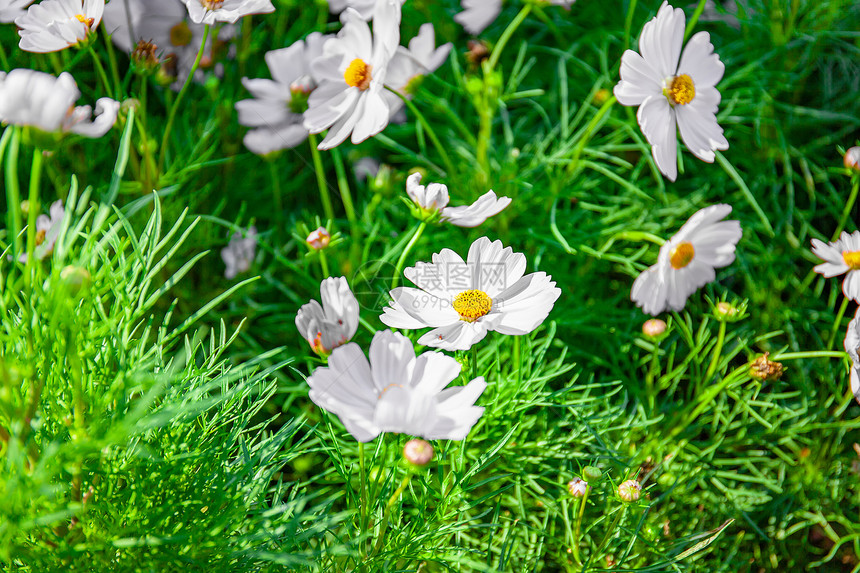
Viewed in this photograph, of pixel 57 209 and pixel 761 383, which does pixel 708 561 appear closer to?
pixel 761 383

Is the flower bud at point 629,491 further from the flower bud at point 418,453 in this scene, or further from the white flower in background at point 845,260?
the white flower in background at point 845,260

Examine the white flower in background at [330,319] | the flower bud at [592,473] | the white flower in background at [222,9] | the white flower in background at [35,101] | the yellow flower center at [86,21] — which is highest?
the white flower in background at [35,101]

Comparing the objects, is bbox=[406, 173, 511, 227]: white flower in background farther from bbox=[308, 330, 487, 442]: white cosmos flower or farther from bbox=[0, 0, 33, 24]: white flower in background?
bbox=[0, 0, 33, 24]: white flower in background

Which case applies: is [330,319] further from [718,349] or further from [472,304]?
[718,349]

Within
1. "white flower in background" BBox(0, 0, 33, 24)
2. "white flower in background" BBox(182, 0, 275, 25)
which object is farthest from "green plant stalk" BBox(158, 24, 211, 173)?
"white flower in background" BBox(0, 0, 33, 24)

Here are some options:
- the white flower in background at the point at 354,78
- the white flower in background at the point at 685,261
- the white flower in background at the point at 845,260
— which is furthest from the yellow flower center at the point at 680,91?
the white flower in background at the point at 354,78

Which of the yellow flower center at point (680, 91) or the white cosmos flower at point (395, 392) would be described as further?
the yellow flower center at point (680, 91)
